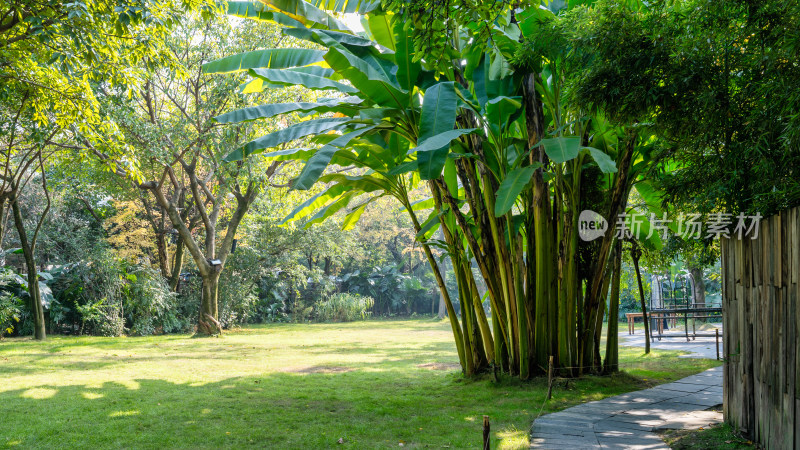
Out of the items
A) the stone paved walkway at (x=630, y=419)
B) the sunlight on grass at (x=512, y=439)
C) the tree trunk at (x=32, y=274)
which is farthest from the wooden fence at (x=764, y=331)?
the tree trunk at (x=32, y=274)

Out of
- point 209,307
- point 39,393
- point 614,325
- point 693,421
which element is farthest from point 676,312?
point 209,307

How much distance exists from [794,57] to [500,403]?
388 centimetres

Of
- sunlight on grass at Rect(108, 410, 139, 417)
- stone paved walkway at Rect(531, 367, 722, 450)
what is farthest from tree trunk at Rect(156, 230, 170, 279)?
stone paved walkway at Rect(531, 367, 722, 450)

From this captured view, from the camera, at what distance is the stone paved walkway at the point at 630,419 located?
414 cm

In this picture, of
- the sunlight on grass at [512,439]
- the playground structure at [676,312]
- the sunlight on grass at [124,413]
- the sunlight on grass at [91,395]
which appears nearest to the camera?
the sunlight on grass at [512,439]

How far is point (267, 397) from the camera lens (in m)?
6.42

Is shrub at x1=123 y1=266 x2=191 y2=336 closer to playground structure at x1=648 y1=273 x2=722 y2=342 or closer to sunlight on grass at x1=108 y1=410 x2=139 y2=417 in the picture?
sunlight on grass at x1=108 y1=410 x2=139 y2=417

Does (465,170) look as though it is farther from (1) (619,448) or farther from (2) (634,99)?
(1) (619,448)

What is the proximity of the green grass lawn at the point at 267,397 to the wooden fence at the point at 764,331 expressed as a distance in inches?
60.7

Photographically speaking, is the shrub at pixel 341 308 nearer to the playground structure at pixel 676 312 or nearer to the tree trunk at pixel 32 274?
the tree trunk at pixel 32 274

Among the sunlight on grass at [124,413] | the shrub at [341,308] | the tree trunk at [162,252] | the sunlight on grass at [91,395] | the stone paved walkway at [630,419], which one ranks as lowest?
the shrub at [341,308]

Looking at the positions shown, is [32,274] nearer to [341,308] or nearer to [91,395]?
[91,395]

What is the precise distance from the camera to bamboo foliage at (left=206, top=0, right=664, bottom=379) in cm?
588

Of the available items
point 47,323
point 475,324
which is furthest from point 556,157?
point 47,323
